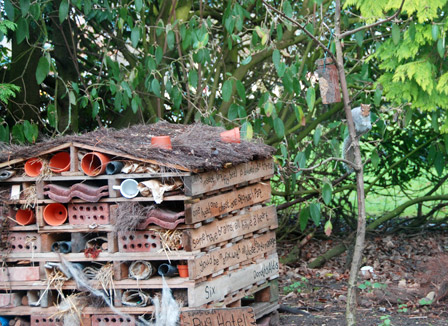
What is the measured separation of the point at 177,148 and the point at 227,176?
53 centimetres

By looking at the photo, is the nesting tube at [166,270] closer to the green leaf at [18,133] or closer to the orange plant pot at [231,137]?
the orange plant pot at [231,137]

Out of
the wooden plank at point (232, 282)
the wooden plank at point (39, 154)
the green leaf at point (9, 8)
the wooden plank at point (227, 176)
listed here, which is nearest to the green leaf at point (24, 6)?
the green leaf at point (9, 8)

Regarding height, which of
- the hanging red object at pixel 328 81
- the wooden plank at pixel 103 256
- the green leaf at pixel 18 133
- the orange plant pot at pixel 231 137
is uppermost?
the green leaf at pixel 18 133

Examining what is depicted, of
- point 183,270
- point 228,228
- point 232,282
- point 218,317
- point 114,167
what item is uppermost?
point 114,167

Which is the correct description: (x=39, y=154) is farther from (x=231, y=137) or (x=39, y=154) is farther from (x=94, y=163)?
(x=231, y=137)

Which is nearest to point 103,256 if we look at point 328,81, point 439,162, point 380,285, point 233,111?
point 328,81

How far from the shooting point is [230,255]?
4941 mm

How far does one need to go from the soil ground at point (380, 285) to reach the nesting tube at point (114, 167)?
83.9 inches

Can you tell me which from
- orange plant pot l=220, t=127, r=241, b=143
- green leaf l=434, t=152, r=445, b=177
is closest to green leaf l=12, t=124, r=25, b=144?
orange plant pot l=220, t=127, r=241, b=143

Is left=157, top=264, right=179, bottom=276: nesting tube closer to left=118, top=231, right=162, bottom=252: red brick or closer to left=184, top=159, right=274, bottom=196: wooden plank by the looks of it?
left=118, top=231, right=162, bottom=252: red brick

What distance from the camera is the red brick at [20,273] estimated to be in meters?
4.73

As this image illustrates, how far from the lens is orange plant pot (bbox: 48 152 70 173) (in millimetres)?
4664

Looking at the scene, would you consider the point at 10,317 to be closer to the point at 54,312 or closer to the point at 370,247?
the point at 54,312

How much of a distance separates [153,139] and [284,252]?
5.02m
